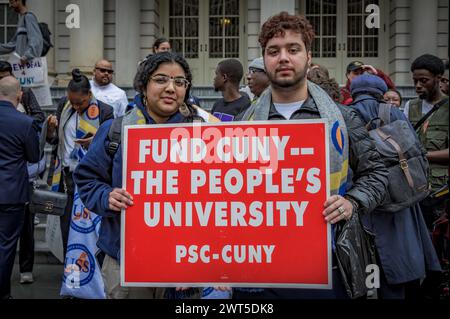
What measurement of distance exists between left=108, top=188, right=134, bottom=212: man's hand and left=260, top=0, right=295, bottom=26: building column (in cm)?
1129

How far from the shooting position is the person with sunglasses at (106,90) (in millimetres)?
7145

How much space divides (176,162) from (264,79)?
2.55 meters

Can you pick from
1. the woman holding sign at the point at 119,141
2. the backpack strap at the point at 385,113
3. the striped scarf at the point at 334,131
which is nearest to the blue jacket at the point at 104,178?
the woman holding sign at the point at 119,141

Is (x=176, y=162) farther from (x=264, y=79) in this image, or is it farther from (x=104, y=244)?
(x=264, y=79)

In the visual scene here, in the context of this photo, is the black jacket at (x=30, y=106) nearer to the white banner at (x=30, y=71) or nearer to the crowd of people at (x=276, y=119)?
the crowd of people at (x=276, y=119)

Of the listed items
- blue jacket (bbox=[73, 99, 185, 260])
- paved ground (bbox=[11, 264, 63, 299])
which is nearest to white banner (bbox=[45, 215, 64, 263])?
paved ground (bbox=[11, 264, 63, 299])

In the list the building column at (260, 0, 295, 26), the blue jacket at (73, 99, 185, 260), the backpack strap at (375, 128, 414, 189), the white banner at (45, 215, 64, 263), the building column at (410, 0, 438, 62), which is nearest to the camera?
the blue jacket at (73, 99, 185, 260)

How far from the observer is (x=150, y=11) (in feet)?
48.1

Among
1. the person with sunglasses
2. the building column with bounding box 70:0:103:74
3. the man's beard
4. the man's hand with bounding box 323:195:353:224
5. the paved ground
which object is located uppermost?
the building column with bounding box 70:0:103:74

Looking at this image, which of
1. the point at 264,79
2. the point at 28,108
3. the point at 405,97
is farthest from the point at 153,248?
the point at 405,97

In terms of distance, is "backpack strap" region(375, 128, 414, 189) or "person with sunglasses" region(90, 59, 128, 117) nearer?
"backpack strap" region(375, 128, 414, 189)

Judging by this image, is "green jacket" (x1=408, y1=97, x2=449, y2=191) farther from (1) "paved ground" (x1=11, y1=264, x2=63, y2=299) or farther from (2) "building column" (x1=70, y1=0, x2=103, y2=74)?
(2) "building column" (x1=70, y1=0, x2=103, y2=74)

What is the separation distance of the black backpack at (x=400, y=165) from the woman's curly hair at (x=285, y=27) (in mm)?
1149

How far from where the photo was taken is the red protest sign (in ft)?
9.03
